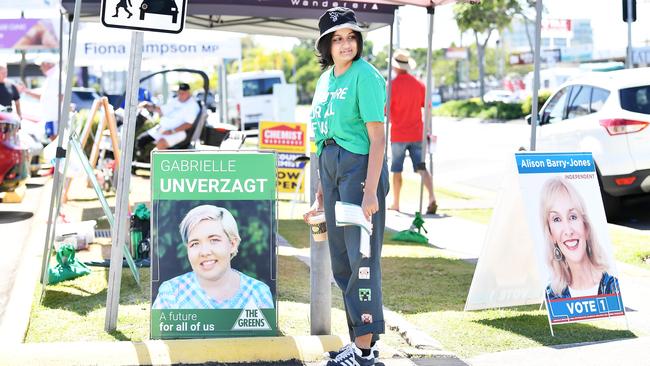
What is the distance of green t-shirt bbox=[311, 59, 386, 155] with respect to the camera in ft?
17.9

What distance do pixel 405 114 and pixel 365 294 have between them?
8.28 m

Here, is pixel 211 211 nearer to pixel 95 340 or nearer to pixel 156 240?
pixel 156 240

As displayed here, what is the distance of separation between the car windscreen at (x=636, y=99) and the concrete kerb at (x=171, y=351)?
7.68 m

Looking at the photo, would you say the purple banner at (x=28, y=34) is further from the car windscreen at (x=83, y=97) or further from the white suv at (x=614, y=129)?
the white suv at (x=614, y=129)

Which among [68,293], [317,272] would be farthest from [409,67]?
[317,272]

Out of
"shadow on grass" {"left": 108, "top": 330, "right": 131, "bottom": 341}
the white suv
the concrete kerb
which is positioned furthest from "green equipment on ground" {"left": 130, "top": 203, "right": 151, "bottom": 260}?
the white suv

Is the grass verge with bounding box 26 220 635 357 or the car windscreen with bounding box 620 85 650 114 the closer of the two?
the grass verge with bounding box 26 220 635 357

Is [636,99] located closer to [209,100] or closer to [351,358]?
[351,358]

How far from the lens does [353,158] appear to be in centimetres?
555

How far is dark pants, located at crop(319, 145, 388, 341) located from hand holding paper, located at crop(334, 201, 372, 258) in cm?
8

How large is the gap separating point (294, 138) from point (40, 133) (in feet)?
25.8

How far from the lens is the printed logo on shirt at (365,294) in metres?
5.62

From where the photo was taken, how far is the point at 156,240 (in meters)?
6.39

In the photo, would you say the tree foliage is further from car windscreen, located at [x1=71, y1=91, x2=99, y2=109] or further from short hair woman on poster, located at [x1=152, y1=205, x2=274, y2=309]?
short hair woman on poster, located at [x1=152, y1=205, x2=274, y2=309]
